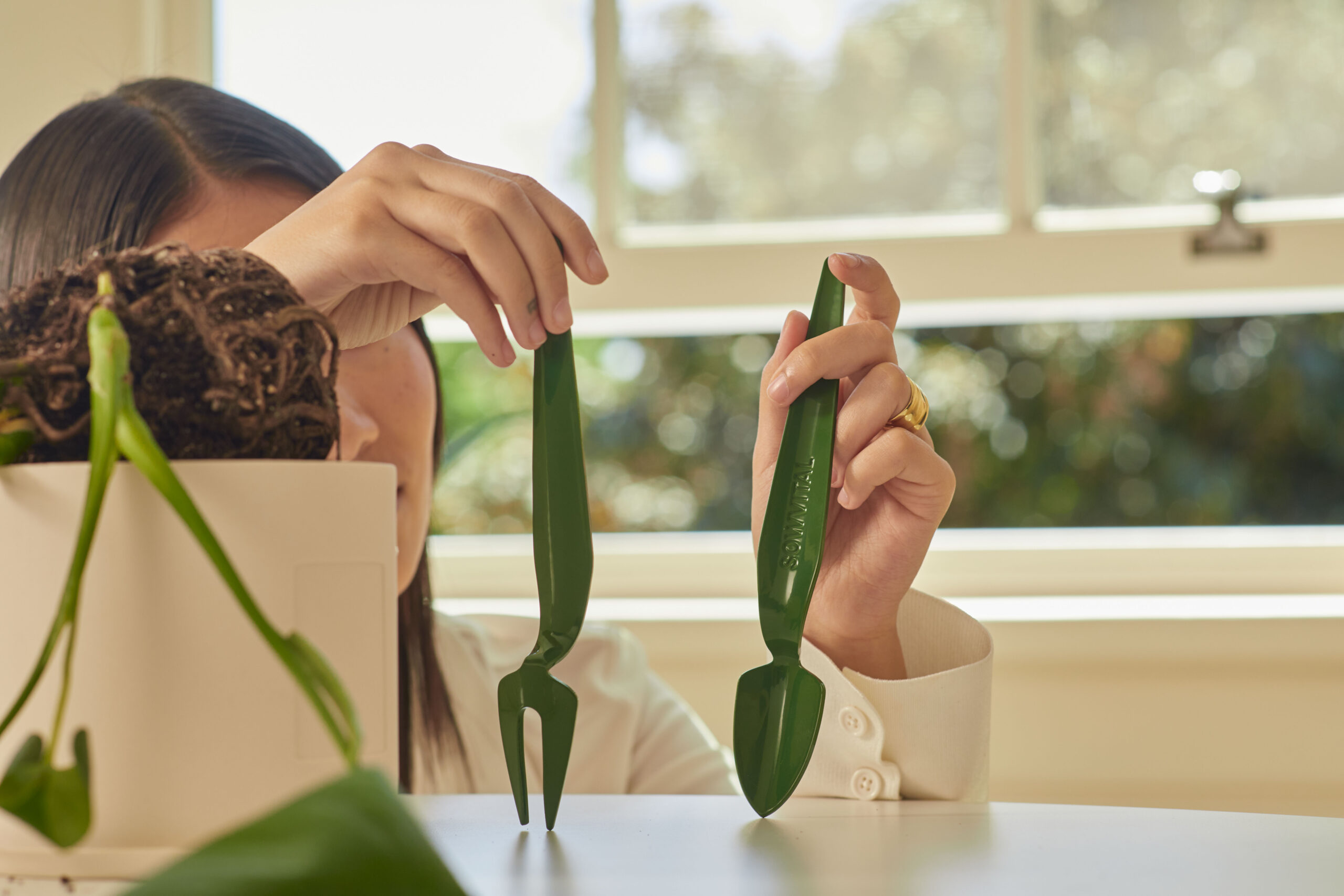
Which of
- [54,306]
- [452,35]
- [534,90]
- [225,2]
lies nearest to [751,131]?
[534,90]

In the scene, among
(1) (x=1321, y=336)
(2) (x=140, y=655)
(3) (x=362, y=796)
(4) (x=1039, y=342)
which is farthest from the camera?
(4) (x=1039, y=342)

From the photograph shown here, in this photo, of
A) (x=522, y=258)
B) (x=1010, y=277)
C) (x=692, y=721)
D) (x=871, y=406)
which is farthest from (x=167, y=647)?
(x=1010, y=277)

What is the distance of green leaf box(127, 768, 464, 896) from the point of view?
0.12m

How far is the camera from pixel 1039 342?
4.20 m

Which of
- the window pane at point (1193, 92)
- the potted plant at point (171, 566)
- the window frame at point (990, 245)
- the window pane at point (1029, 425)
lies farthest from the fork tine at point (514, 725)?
the window pane at point (1029, 425)

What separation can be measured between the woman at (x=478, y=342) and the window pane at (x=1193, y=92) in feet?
2.74

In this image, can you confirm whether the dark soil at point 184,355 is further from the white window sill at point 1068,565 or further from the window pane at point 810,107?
the window pane at point 810,107

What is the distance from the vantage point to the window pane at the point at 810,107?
1371 mm

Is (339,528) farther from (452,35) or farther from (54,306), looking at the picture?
(452,35)

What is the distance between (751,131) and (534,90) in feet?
1.02

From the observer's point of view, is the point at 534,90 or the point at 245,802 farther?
the point at 534,90

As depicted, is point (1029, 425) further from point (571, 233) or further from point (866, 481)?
point (571, 233)

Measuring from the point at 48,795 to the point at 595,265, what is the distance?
29 centimetres

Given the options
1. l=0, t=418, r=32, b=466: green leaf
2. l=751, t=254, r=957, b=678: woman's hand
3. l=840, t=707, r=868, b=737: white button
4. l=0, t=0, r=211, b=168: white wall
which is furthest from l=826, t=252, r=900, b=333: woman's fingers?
l=0, t=0, r=211, b=168: white wall
